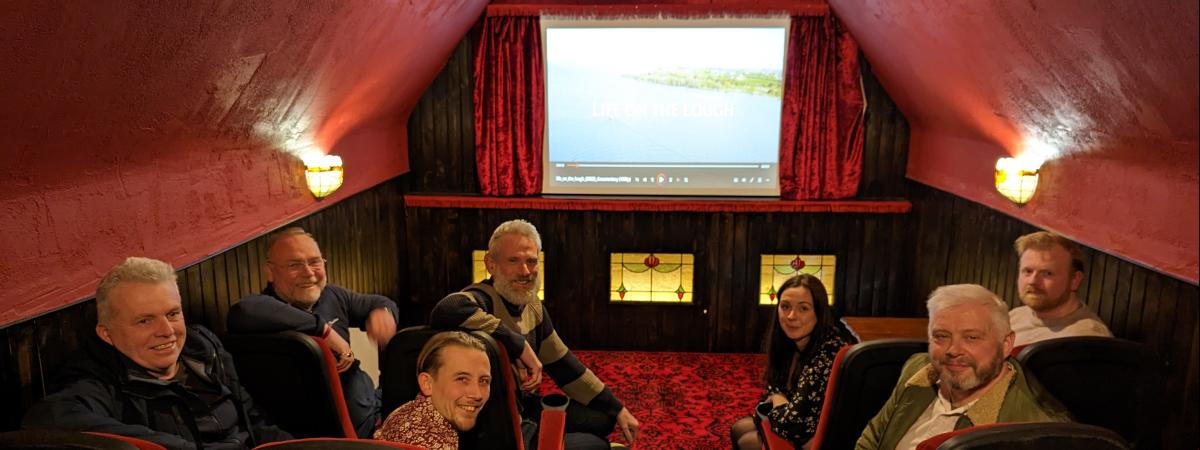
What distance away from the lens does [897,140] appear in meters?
5.21

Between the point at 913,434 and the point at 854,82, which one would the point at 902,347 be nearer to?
the point at 913,434

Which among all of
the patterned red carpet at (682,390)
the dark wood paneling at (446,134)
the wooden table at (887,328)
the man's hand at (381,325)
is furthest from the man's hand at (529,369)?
the dark wood paneling at (446,134)

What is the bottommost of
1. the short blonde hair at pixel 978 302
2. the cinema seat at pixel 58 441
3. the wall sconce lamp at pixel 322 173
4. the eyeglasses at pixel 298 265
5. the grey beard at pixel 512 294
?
the grey beard at pixel 512 294

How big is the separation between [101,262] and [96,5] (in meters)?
1.00

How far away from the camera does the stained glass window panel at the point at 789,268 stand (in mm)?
5289

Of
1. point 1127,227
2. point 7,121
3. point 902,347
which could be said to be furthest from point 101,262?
point 1127,227

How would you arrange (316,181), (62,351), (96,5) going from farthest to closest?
(316,181), (62,351), (96,5)

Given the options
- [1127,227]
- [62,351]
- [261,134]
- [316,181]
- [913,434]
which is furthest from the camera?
[316,181]

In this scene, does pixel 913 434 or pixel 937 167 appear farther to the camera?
pixel 937 167

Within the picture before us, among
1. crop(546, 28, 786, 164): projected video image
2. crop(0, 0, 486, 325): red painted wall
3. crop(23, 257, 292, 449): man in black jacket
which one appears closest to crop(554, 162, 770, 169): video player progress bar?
crop(546, 28, 786, 164): projected video image

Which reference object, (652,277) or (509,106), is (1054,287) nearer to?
(652,277)

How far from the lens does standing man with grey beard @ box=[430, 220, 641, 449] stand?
8.56 ft

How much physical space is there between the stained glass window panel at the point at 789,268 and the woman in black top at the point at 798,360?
2.36 m

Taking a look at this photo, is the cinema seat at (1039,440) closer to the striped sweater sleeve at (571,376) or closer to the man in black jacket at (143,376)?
the striped sweater sleeve at (571,376)
